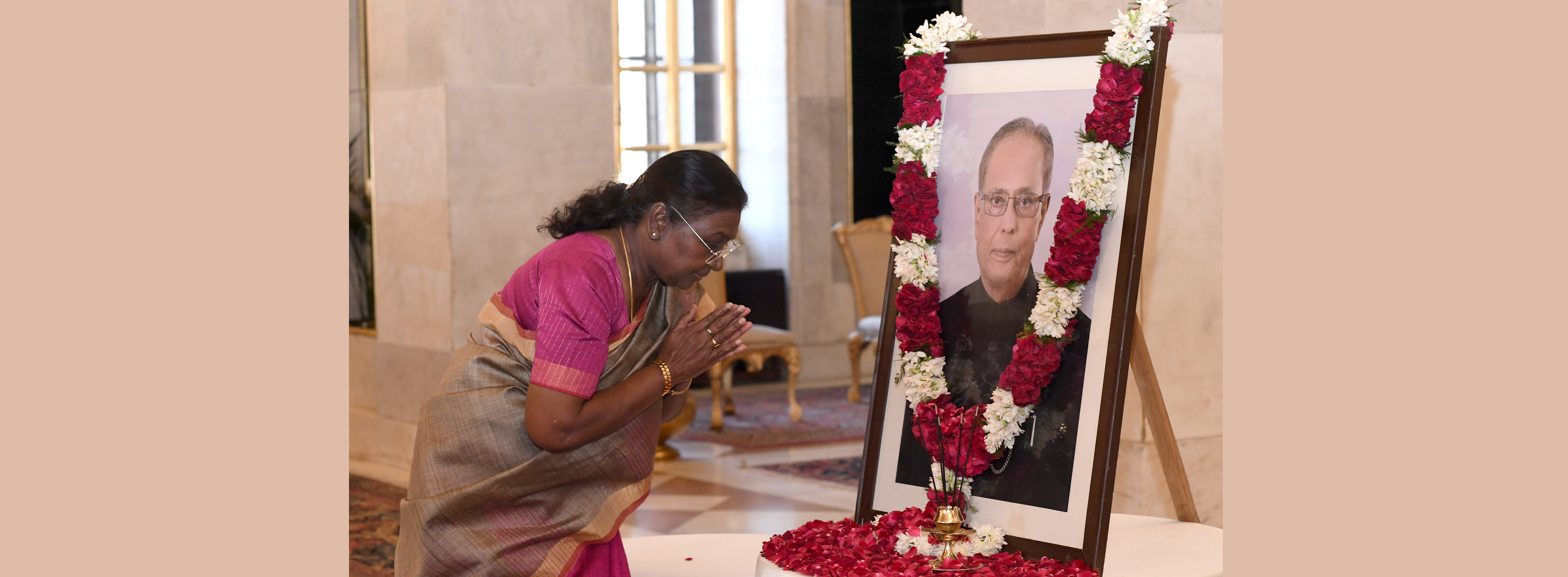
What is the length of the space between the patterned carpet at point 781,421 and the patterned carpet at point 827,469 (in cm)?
31

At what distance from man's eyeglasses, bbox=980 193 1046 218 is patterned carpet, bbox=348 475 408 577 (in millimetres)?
2743

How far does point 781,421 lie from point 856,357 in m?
0.79

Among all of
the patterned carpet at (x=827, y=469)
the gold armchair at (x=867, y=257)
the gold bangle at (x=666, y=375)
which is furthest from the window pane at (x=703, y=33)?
the gold bangle at (x=666, y=375)

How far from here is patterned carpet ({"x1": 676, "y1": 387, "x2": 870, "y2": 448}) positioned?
25.6ft

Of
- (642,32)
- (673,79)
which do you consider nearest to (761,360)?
(673,79)

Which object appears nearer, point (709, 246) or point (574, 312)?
point (574, 312)

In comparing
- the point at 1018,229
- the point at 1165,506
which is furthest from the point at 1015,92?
the point at 1165,506

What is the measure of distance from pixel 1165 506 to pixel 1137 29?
2005 millimetres

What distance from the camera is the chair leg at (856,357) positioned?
8.89m

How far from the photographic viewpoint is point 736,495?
6.25 metres

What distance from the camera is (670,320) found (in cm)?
281

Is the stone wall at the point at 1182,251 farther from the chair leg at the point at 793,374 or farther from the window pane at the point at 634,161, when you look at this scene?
the window pane at the point at 634,161

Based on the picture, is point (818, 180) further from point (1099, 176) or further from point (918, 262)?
point (1099, 176)

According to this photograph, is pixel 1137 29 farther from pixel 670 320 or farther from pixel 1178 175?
pixel 1178 175
